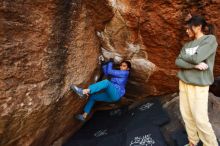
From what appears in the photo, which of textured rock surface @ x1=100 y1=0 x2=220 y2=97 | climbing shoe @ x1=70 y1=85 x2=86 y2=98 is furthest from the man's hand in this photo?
climbing shoe @ x1=70 y1=85 x2=86 y2=98

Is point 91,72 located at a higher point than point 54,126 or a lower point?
higher

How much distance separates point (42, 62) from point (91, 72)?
3.74 ft

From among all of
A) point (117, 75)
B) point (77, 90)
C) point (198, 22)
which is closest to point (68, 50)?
point (77, 90)

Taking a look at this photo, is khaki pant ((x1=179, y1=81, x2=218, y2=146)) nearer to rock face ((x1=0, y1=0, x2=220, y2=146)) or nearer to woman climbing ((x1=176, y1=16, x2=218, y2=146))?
woman climbing ((x1=176, y1=16, x2=218, y2=146))

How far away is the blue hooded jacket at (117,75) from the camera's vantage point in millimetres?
5191

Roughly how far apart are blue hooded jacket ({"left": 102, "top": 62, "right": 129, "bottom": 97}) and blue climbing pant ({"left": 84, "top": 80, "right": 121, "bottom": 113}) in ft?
0.40

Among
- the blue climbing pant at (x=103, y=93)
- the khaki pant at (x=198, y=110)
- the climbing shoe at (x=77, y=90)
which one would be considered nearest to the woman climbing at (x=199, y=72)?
the khaki pant at (x=198, y=110)

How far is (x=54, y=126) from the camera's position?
4883 millimetres

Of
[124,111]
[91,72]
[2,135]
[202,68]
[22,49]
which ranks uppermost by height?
[22,49]

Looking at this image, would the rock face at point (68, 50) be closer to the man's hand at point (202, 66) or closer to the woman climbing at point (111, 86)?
the woman climbing at point (111, 86)

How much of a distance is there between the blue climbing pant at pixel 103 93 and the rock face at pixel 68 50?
16 cm

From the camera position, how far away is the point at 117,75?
17.1ft

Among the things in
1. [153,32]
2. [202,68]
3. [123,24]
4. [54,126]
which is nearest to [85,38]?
[123,24]

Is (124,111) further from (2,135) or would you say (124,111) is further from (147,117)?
(2,135)
